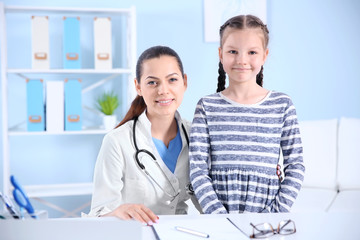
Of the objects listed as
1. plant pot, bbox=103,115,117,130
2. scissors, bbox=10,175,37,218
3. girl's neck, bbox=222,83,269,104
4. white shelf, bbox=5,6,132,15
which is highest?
white shelf, bbox=5,6,132,15

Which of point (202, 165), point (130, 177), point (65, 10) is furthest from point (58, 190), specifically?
point (202, 165)

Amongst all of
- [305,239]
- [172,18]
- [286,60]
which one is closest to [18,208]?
[305,239]

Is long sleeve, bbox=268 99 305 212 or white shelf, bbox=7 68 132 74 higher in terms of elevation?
white shelf, bbox=7 68 132 74

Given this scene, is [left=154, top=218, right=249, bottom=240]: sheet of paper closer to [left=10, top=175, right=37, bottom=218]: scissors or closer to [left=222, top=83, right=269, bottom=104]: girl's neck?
[left=10, top=175, right=37, bottom=218]: scissors

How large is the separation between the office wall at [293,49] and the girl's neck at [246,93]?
194 cm

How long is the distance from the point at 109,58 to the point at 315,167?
1.55m

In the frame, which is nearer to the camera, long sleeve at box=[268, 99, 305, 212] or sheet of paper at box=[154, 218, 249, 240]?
sheet of paper at box=[154, 218, 249, 240]

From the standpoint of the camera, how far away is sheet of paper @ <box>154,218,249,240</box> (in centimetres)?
84

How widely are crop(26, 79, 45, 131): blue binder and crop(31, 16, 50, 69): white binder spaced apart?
14cm

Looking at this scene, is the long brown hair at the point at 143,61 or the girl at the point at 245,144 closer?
the girl at the point at 245,144

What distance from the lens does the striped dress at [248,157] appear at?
1.20 m

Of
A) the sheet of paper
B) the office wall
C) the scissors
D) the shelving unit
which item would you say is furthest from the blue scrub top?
the office wall

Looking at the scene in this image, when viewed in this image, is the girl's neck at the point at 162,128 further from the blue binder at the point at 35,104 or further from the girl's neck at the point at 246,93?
the blue binder at the point at 35,104

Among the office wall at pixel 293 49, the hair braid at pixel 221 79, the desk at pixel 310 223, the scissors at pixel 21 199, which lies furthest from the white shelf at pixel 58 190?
the scissors at pixel 21 199
